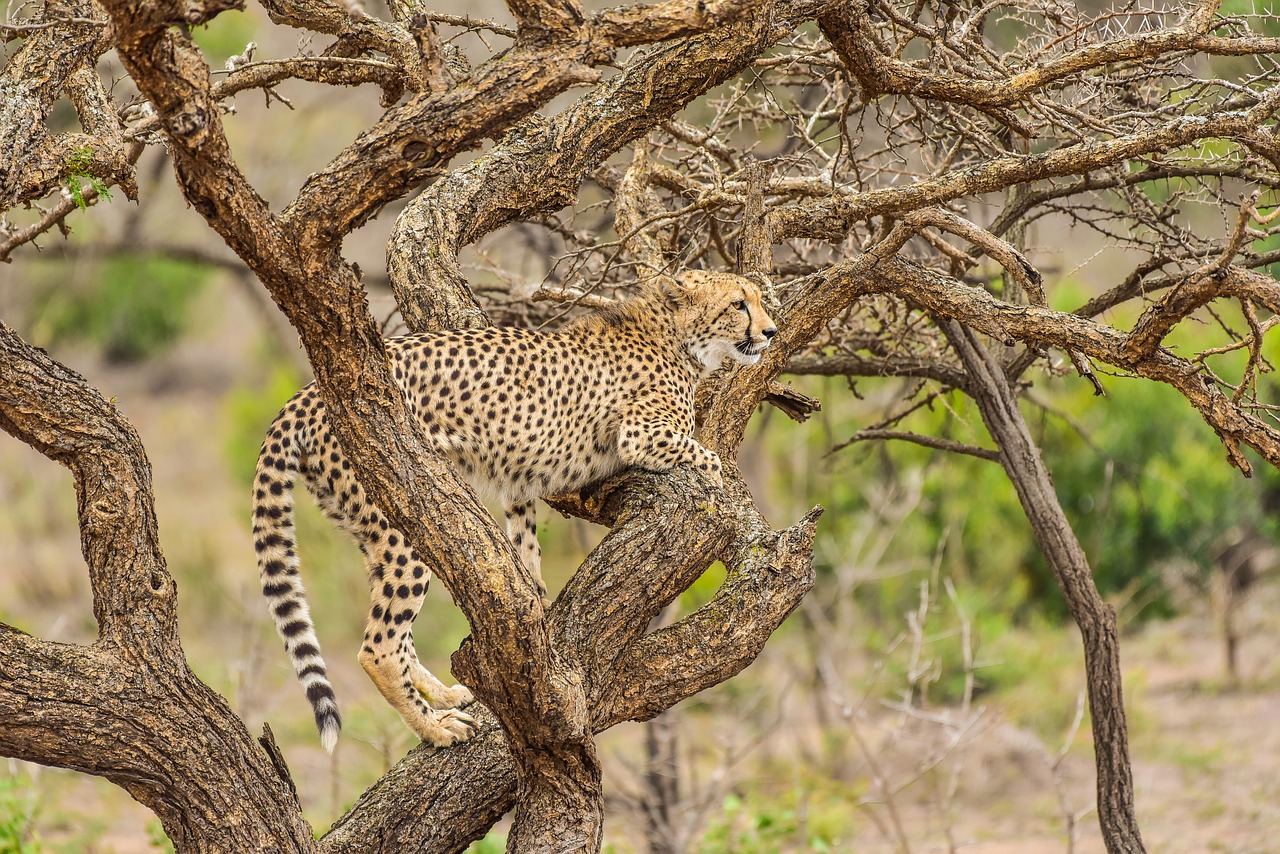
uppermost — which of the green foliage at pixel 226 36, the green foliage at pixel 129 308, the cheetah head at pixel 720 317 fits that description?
the green foliage at pixel 129 308

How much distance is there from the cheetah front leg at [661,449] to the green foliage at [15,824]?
11.7 ft

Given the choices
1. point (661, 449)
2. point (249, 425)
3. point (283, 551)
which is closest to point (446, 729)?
point (283, 551)

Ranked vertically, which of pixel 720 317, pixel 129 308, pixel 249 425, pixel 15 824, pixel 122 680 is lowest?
pixel 122 680

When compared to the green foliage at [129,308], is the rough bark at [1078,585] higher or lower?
lower

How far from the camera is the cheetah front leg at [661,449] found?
468cm

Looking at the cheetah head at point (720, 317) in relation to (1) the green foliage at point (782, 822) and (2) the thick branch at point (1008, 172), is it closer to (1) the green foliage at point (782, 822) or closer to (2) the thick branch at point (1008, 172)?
(2) the thick branch at point (1008, 172)

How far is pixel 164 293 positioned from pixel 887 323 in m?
19.8

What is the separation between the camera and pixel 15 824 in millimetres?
6391

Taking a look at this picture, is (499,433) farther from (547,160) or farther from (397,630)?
(547,160)

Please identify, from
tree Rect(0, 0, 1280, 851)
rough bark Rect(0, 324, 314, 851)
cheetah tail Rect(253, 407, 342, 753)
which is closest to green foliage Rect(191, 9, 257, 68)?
tree Rect(0, 0, 1280, 851)

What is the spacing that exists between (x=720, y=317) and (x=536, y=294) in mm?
809

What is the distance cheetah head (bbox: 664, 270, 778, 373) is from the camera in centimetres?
495

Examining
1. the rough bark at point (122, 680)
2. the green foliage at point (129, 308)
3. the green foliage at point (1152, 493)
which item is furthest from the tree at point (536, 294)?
the green foliage at point (129, 308)

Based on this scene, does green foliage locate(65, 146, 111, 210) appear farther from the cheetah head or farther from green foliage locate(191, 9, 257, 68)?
green foliage locate(191, 9, 257, 68)
